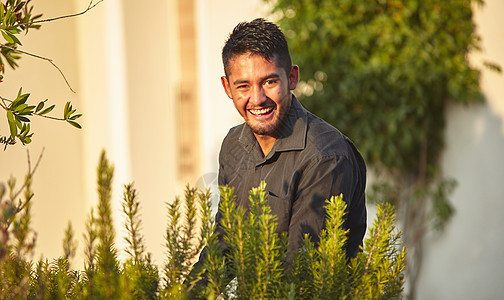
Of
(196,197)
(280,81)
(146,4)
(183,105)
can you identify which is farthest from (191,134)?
(196,197)

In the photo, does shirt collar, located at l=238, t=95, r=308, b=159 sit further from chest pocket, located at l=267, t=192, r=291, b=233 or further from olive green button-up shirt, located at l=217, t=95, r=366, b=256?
chest pocket, located at l=267, t=192, r=291, b=233

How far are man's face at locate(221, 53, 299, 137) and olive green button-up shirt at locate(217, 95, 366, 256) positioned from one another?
60 mm

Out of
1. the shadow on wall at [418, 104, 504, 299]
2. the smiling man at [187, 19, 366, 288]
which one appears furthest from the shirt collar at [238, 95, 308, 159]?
the shadow on wall at [418, 104, 504, 299]

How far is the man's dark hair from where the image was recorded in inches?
83.2

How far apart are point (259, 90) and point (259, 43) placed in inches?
6.4

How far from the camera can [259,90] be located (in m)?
2.13

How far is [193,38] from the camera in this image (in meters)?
6.89

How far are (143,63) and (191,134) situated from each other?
995mm

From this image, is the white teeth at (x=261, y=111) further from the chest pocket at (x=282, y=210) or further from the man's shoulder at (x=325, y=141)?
the chest pocket at (x=282, y=210)

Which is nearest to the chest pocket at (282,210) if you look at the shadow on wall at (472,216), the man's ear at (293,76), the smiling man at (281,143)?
the smiling man at (281,143)

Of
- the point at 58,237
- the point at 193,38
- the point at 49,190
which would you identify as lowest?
the point at 58,237

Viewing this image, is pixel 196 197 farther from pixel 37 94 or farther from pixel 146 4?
pixel 146 4

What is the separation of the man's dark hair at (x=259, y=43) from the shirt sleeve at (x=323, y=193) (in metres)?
0.42

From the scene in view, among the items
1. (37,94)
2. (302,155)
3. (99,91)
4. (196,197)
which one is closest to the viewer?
(196,197)
